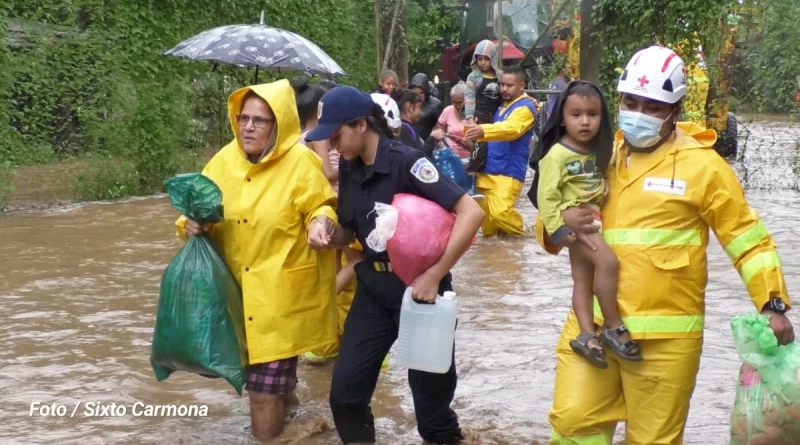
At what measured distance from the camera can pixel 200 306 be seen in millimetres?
5008

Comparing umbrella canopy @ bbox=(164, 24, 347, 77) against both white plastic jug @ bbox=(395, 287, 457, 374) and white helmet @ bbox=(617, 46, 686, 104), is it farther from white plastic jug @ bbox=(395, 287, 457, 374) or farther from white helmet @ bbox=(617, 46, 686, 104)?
white helmet @ bbox=(617, 46, 686, 104)

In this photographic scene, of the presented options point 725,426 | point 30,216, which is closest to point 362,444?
point 725,426

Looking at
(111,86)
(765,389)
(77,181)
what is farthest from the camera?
(77,181)

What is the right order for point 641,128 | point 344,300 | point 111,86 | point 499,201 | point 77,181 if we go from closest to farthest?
point 641,128 < point 344,300 < point 499,201 < point 111,86 < point 77,181

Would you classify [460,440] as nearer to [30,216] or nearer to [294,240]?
[294,240]

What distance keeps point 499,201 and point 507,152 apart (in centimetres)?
51

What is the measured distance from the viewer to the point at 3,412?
19.0ft

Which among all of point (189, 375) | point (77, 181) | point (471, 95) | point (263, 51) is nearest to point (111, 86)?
point (77, 181)

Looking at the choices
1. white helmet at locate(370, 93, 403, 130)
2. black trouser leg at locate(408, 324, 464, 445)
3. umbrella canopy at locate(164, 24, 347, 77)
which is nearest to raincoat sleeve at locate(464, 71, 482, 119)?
umbrella canopy at locate(164, 24, 347, 77)

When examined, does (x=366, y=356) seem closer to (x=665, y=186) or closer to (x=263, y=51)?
(x=665, y=186)

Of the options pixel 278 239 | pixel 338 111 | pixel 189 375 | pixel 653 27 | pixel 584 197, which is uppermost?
pixel 653 27

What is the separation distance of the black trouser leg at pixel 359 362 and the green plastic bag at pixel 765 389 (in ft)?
5.22

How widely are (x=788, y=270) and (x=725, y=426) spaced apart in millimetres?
4312

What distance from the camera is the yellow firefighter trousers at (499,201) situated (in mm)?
11148
